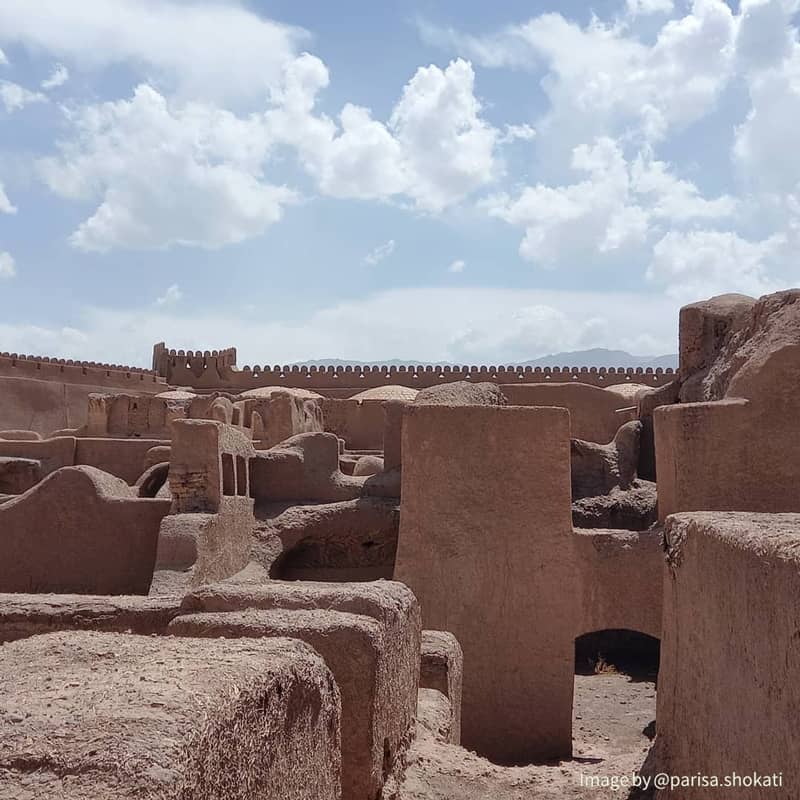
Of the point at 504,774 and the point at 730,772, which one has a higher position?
the point at 730,772

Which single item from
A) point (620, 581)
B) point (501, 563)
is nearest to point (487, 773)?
point (501, 563)

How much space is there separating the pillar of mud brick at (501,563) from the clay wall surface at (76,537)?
118 inches

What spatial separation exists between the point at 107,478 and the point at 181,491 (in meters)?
1.04

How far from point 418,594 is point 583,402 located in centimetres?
1046

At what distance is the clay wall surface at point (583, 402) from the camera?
16.1 m

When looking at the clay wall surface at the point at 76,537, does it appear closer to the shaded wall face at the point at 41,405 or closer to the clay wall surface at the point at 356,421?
the clay wall surface at the point at 356,421

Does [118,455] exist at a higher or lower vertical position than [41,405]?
lower

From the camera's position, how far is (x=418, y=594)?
25.6 ft

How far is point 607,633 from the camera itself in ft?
37.2

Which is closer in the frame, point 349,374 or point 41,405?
point 41,405

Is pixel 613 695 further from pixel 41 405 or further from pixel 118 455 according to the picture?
pixel 41 405

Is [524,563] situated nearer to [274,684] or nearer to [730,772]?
[730,772]

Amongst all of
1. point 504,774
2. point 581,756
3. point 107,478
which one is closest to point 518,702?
point 581,756

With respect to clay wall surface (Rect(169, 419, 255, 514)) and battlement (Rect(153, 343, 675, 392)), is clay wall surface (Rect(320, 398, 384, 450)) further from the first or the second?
clay wall surface (Rect(169, 419, 255, 514))
